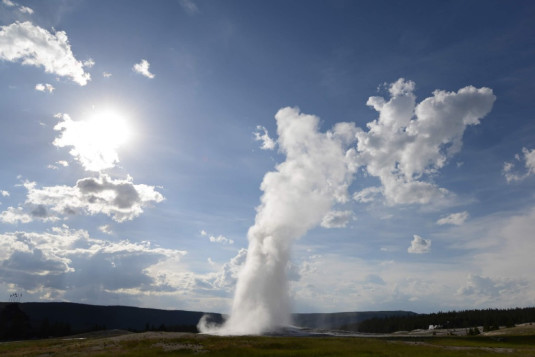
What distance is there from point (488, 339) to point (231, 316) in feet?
214

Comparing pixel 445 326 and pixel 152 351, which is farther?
pixel 445 326

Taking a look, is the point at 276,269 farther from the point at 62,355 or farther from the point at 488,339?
the point at 62,355

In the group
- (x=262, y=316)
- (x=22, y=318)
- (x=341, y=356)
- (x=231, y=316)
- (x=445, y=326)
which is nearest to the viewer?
(x=341, y=356)

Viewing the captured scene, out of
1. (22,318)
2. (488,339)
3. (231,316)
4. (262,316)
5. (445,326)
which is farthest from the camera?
(445,326)

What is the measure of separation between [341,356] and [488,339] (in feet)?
172

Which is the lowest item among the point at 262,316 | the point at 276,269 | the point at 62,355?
the point at 62,355

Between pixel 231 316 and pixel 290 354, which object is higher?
pixel 231 316

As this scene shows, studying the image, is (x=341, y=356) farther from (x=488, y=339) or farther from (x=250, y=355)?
(x=488, y=339)

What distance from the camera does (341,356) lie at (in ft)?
162

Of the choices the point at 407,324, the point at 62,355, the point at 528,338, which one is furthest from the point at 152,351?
the point at 407,324

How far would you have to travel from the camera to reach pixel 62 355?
176 feet

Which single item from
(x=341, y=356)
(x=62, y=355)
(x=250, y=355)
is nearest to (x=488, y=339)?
(x=341, y=356)

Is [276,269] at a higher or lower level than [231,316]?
higher

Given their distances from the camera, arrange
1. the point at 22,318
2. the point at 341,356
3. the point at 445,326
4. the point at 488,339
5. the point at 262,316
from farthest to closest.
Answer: the point at 445,326
the point at 22,318
the point at 262,316
the point at 488,339
the point at 341,356
